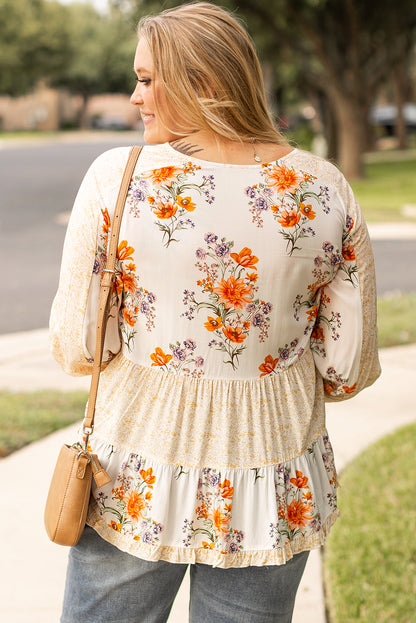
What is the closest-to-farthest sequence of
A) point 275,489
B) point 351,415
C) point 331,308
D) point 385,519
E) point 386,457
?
1. point 275,489
2. point 331,308
3. point 385,519
4. point 386,457
5. point 351,415

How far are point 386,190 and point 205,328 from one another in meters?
18.5

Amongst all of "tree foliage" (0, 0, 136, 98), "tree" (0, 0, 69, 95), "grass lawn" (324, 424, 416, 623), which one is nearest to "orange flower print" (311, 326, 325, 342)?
"grass lawn" (324, 424, 416, 623)

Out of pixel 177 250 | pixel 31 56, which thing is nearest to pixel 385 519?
pixel 177 250

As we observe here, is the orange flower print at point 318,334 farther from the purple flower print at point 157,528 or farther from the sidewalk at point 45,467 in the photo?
the sidewalk at point 45,467

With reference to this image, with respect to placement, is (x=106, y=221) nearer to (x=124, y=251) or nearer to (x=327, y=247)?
(x=124, y=251)

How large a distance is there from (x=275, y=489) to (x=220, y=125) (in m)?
0.75

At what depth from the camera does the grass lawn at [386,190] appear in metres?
15.6

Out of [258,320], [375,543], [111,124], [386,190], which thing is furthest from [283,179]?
[111,124]

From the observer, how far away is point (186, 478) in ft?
5.36

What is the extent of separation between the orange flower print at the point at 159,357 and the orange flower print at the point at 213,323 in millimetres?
102

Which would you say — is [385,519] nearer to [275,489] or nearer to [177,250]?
[275,489]

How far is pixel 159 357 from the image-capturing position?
1.65m

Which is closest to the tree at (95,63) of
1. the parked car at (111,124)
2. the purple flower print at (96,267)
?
the parked car at (111,124)

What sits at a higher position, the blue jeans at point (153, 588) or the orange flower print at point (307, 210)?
the orange flower print at point (307, 210)
